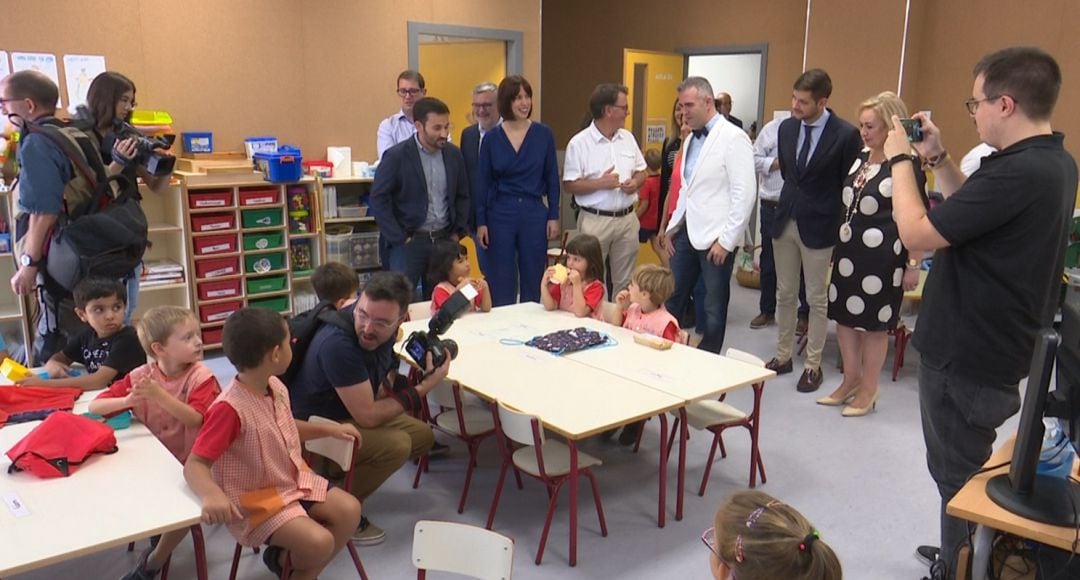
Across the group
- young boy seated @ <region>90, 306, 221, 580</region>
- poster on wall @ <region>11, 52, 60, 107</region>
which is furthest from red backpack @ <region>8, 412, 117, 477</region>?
poster on wall @ <region>11, 52, 60, 107</region>

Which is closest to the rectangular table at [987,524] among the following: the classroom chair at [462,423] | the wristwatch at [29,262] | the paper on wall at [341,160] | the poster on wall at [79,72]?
the classroom chair at [462,423]

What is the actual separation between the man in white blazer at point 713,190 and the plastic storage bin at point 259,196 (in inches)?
102

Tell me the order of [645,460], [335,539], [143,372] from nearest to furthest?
[335,539], [143,372], [645,460]

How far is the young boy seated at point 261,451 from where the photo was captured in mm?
2197

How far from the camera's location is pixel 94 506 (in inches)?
75.8

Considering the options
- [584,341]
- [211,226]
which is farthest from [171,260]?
[584,341]

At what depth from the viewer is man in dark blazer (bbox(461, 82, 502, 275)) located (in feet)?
15.6

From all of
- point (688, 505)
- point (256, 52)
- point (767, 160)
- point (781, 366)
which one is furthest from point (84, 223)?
point (767, 160)

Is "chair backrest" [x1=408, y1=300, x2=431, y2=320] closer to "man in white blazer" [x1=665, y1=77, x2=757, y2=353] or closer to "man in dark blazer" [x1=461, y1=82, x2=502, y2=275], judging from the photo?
"man in dark blazer" [x1=461, y1=82, x2=502, y2=275]

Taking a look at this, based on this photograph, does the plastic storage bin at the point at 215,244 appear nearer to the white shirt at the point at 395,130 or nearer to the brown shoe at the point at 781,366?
the white shirt at the point at 395,130

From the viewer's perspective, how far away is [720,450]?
3678 mm

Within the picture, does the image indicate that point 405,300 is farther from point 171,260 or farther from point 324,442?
point 171,260

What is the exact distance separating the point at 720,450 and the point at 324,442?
75.0 inches

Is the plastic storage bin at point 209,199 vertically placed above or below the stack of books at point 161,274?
above
